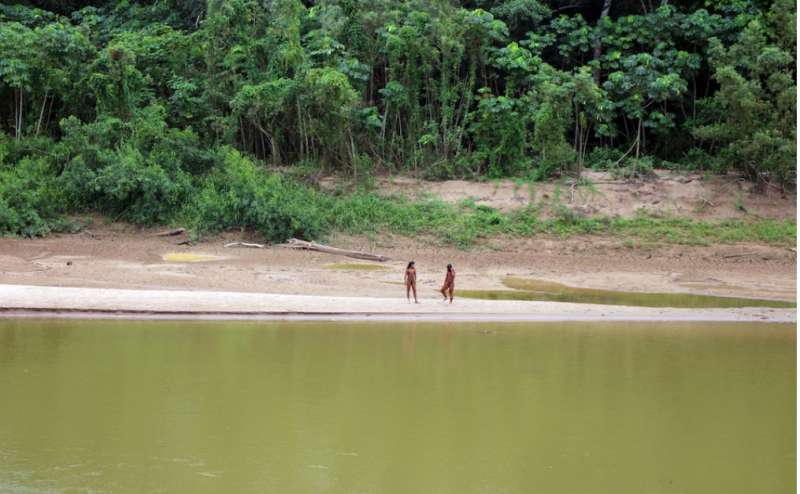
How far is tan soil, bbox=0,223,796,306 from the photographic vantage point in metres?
19.8

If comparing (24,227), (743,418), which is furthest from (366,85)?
(743,418)

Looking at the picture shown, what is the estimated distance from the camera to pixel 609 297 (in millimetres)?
20438

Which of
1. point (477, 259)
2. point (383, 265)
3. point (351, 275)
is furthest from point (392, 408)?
point (477, 259)

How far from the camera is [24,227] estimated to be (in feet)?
77.9

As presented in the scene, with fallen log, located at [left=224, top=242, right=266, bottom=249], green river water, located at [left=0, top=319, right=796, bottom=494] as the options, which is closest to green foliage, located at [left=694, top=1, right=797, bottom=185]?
green river water, located at [left=0, top=319, right=796, bottom=494]

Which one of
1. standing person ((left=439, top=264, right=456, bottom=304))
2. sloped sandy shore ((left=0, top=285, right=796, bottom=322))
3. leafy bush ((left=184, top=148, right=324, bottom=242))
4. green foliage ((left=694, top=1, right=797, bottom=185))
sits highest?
green foliage ((left=694, top=1, right=797, bottom=185))

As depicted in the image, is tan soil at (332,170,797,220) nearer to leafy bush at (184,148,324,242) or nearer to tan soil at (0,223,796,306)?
tan soil at (0,223,796,306)

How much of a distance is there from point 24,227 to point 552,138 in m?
15.7

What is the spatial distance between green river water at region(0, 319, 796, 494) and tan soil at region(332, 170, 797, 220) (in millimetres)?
10000

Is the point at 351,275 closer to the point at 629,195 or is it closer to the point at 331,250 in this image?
the point at 331,250

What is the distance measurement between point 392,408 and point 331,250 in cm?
1233

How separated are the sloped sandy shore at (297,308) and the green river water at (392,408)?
48cm

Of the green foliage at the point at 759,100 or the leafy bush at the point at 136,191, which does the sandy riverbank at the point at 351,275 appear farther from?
the green foliage at the point at 759,100

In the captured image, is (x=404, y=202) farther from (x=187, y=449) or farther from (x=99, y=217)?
(x=187, y=449)
